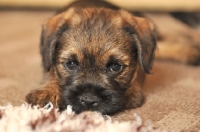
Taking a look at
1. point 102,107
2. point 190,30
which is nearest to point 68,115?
point 102,107

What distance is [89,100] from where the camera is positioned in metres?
1.69

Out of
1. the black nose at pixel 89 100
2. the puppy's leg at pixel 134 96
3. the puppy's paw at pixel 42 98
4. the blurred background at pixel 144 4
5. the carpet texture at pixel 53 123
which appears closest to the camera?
the carpet texture at pixel 53 123

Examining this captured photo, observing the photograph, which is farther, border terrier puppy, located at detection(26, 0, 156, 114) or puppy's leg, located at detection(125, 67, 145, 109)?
puppy's leg, located at detection(125, 67, 145, 109)

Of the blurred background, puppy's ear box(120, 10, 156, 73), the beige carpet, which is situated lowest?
the blurred background

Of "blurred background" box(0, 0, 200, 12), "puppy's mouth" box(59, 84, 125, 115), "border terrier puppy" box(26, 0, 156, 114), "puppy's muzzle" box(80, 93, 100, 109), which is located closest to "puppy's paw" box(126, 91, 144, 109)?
"border terrier puppy" box(26, 0, 156, 114)

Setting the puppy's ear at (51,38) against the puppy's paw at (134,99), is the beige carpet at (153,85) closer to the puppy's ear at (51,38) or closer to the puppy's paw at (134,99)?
the puppy's paw at (134,99)

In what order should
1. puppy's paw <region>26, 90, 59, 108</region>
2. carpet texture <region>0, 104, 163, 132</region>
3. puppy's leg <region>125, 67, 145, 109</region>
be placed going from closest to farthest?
carpet texture <region>0, 104, 163, 132</region> < puppy's paw <region>26, 90, 59, 108</region> < puppy's leg <region>125, 67, 145, 109</region>

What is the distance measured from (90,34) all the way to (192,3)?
8.57 feet

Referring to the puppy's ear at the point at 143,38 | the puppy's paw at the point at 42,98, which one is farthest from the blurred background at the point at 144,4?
the puppy's paw at the point at 42,98

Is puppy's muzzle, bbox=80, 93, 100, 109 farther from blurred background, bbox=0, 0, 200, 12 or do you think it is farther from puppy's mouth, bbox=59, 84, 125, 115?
blurred background, bbox=0, 0, 200, 12

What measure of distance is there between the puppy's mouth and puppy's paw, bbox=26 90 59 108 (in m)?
0.05

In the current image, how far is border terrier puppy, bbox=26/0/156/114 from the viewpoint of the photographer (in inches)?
69.2

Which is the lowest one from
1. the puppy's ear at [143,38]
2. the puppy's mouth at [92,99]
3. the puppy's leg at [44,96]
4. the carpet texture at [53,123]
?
the puppy's leg at [44,96]

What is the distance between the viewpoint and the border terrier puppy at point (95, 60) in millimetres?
1759
